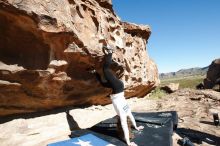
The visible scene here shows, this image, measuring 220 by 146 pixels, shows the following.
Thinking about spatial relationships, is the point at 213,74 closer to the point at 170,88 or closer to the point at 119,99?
the point at 170,88

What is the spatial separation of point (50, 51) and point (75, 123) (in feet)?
7.12

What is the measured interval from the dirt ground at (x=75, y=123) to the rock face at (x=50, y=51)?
0.79 ft

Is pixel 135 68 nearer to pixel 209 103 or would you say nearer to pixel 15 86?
pixel 209 103

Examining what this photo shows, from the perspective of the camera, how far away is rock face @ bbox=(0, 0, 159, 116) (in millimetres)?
4402

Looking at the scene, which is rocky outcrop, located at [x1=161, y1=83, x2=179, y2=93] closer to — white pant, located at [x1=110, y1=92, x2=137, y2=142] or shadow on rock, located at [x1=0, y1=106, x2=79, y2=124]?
shadow on rock, located at [x1=0, y1=106, x2=79, y2=124]

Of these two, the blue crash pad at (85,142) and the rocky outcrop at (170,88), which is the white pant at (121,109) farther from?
the rocky outcrop at (170,88)

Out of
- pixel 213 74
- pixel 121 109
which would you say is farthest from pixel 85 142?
pixel 213 74

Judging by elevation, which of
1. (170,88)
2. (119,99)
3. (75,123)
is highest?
(170,88)

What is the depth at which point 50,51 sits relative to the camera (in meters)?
4.95

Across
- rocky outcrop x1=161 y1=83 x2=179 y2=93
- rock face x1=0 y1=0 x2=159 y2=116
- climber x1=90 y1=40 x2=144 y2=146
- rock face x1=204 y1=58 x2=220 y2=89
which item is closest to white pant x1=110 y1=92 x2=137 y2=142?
climber x1=90 y1=40 x2=144 y2=146

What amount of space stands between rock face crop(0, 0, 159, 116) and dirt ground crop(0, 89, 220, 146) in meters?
0.24

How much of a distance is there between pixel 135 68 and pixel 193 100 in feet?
13.4

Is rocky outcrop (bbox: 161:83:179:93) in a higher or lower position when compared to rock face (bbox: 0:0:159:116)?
lower

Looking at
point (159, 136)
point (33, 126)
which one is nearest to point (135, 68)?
point (159, 136)
